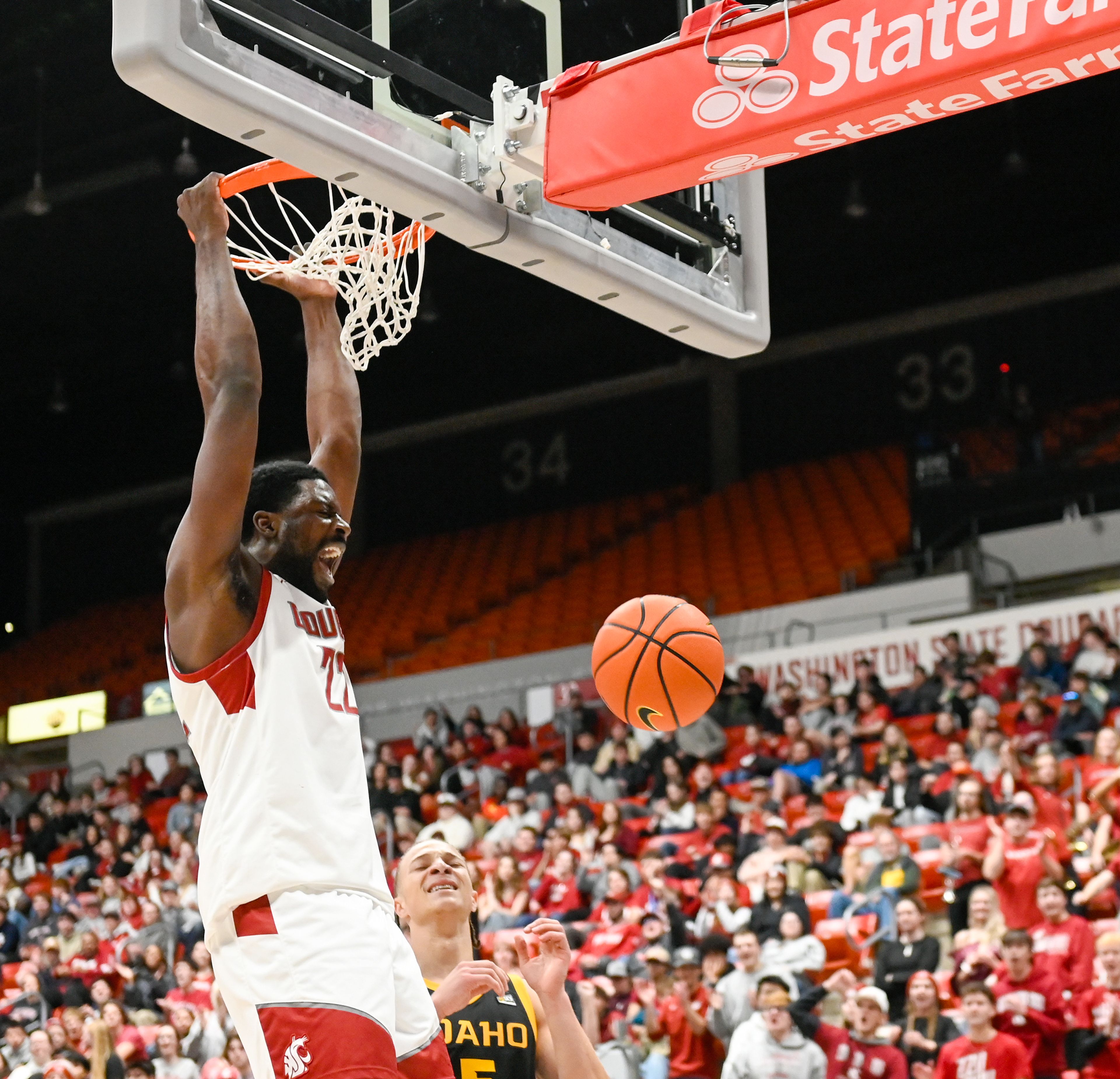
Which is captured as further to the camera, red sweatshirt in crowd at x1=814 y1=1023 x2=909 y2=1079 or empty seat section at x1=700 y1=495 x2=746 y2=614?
empty seat section at x1=700 y1=495 x2=746 y2=614

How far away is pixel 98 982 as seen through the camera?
36.3 ft

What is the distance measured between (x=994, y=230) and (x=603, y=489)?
547 centimetres

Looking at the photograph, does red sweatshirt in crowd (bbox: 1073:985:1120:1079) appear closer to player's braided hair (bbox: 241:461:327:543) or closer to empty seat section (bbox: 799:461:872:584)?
player's braided hair (bbox: 241:461:327:543)

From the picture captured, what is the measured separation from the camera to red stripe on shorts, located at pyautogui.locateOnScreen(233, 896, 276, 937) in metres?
2.79

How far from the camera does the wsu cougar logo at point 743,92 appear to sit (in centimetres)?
394

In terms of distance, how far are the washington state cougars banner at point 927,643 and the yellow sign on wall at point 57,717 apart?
7635mm

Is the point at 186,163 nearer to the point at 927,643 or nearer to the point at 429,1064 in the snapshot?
the point at 927,643

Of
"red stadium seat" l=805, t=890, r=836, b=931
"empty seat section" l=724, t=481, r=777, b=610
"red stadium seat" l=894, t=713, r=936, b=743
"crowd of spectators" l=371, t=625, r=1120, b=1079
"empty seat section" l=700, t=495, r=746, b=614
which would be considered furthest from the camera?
"empty seat section" l=700, t=495, r=746, b=614

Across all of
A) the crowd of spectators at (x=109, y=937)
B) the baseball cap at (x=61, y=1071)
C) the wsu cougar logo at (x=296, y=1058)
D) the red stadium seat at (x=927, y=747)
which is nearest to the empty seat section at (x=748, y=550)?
the red stadium seat at (x=927, y=747)

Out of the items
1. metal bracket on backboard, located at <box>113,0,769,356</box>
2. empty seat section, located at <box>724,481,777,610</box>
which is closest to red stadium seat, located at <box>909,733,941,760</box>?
empty seat section, located at <box>724,481,777,610</box>

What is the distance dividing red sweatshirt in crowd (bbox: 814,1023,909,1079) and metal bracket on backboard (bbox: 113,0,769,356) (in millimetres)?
3994

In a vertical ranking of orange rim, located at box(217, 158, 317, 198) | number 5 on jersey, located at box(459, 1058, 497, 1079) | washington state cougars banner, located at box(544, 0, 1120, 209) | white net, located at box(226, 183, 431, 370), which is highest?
washington state cougars banner, located at box(544, 0, 1120, 209)

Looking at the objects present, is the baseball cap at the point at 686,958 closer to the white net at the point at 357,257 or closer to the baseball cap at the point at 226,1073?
the baseball cap at the point at 226,1073

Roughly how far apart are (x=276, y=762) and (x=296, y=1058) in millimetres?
476
